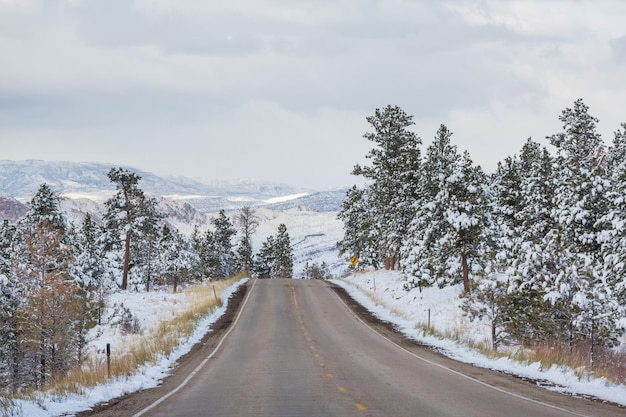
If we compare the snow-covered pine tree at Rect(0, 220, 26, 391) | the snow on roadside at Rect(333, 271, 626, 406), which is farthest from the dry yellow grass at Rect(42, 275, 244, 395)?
the snow on roadside at Rect(333, 271, 626, 406)

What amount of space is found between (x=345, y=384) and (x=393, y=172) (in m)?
36.4

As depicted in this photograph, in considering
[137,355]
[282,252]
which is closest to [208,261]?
[282,252]

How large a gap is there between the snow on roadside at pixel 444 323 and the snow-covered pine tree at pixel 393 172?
4.19 m

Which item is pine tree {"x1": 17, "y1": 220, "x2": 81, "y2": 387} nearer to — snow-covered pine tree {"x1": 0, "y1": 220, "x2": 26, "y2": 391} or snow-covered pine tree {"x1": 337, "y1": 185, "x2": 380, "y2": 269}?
snow-covered pine tree {"x1": 0, "y1": 220, "x2": 26, "y2": 391}

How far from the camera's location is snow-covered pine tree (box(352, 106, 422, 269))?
45.9 m

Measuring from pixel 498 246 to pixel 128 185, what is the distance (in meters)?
36.6

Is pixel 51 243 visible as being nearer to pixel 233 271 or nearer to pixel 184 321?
pixel 184 321

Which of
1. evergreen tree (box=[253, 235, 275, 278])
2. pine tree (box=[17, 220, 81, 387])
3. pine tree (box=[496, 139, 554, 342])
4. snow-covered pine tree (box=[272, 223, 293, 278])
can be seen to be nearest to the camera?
pine tree (box=[496, 139, 554, 342])

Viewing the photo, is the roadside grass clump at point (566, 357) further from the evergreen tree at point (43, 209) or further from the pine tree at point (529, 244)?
the evergreen tree at point (43, 209)

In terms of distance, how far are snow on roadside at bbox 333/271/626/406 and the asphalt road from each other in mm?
959

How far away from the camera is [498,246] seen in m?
34.2

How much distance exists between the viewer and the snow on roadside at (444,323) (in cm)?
1381

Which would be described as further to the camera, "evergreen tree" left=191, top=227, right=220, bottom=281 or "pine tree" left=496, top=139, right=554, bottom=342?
"evergreen tree" left=191, top=227, right=220, bottom=281

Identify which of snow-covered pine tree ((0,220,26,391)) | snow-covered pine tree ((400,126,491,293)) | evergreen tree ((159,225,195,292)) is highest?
snow-covered pine tree ((400,126,491,293))
